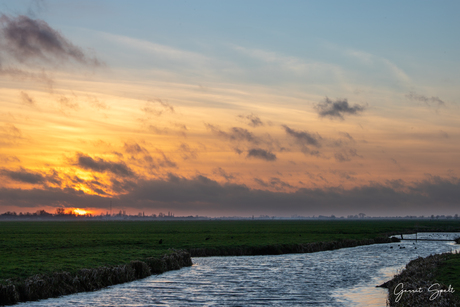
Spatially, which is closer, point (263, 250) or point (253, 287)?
point (253, 287)

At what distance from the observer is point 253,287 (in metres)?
38.9

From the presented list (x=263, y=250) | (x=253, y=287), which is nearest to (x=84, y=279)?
(x=253, y=287)

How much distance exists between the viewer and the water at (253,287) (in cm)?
3253

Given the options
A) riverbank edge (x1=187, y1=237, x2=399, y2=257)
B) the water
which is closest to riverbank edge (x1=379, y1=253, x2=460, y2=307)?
the water

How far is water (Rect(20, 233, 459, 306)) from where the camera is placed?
32.5m

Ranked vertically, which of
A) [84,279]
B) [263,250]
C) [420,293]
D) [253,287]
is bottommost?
[263,250]

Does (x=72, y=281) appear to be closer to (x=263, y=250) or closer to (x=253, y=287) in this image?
(x=253, y=287)

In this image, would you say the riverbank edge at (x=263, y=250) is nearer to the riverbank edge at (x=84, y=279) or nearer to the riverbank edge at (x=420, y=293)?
the riverbank edge at (x=84, y=279)

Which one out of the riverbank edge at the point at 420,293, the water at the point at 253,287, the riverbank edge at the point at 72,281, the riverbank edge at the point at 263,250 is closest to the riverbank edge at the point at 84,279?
the riverbank edge at the point at 72,281

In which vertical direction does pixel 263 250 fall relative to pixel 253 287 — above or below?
below

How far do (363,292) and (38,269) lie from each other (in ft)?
95.3

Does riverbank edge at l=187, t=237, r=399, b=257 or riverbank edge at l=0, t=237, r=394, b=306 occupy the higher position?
riverbank edge at l=0, t=237, r=394, b=306

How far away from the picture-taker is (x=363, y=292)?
1460 inches

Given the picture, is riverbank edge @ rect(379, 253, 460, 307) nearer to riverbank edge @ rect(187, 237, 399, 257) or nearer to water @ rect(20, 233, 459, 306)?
water @ rect(20, 233, 459, 306)
